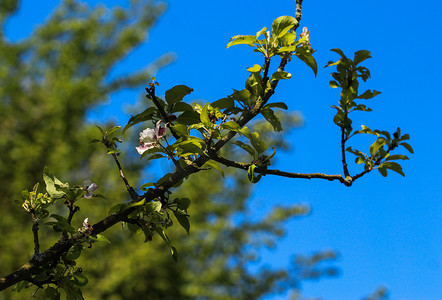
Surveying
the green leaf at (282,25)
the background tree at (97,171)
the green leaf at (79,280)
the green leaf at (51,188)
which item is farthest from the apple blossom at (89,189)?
the background tree at (97,171)

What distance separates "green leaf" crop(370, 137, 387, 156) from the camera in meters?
1.09

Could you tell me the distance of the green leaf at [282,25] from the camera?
98cm

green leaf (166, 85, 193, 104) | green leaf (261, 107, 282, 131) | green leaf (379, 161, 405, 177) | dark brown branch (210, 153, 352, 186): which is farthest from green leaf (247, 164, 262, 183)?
green leaf (379, 161, 405, 177)

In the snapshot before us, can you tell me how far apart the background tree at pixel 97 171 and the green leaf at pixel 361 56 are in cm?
546

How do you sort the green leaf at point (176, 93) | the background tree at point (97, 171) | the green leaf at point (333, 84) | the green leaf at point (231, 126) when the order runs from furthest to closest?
the background tree at point (97, 171) → the green leaf at point (333, 84) → the green leaf at point (176, 93) → the green leaf at point (231, 126)

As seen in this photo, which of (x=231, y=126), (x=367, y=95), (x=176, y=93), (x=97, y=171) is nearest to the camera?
(x=231, y=126)

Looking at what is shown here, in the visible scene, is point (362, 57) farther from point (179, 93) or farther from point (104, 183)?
point (104, 183)

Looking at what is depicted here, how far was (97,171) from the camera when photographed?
7.98 m

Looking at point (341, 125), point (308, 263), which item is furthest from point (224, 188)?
point (341, 125)

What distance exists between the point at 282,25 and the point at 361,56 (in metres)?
0.24

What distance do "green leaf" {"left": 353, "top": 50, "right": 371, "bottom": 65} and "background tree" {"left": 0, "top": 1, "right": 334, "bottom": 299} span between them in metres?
5.46

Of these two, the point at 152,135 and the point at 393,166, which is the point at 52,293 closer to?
the point at 152,135

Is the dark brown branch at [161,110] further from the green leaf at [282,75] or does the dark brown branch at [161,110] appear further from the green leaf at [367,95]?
the green leaf at [367,95]

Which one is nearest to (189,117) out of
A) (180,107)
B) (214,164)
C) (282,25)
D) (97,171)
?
(180,107)
